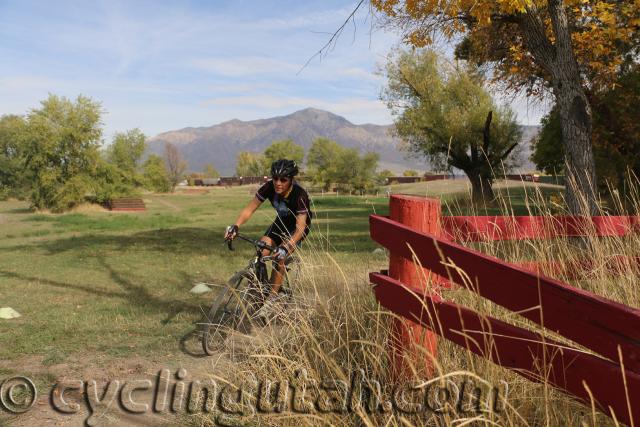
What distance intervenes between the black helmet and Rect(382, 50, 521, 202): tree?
3004cm

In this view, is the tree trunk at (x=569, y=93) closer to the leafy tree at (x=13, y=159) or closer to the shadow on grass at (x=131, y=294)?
the shadow on grass at (x=131, y=294)

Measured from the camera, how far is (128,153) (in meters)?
46.1

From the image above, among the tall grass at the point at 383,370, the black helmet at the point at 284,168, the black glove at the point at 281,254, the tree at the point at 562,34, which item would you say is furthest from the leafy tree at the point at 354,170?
the tall grass at the point at 383,370

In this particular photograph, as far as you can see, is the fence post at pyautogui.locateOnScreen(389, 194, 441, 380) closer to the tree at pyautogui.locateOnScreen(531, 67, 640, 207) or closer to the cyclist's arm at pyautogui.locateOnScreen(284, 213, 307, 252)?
the cyclist's arm at pyautogui.locateOnScreen(284, 213, 307, 252)

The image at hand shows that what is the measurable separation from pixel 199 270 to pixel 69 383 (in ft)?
21.3

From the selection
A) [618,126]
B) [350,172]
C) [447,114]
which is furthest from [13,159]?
[618,126]

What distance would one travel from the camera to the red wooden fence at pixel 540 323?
1.65 m

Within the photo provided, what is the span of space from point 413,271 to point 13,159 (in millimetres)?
66525

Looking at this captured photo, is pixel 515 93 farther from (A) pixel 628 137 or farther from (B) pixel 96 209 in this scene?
(B) pixel 96 209

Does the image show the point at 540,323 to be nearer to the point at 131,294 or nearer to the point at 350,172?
the point at 131,294

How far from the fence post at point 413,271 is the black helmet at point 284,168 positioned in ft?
8.03

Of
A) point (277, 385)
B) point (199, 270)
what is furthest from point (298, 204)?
point (199, 270)

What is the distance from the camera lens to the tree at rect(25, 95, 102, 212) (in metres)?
36.3

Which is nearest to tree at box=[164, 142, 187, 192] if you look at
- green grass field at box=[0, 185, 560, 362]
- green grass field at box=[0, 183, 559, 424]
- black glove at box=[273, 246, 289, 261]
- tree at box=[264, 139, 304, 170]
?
tree at box=[264, 139, 304, 170]
